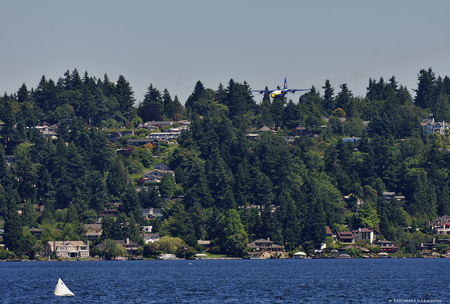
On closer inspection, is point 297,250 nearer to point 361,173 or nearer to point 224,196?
point 224,196

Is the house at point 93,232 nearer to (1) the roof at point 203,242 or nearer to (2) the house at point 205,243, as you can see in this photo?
(1) the roof at point 203,242

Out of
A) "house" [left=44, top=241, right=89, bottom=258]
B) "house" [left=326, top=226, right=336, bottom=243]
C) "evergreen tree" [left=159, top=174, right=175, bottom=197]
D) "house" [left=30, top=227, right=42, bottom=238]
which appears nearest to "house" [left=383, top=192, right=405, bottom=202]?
"house" [left=326, top=226, right=336, bottom=243]

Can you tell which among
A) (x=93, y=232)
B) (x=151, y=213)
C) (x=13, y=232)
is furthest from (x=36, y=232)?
(x=151, y=213)

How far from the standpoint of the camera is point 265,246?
539 ft

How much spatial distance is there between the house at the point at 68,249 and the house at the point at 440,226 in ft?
252

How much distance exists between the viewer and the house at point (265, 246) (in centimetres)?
16412

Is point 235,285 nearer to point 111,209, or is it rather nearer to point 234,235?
point 234,235

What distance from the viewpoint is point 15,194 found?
18938 cm

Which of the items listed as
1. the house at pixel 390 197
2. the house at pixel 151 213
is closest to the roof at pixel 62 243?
the house at pixel 151 213

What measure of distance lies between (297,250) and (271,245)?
561 centimetres

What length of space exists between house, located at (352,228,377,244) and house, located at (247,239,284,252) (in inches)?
756

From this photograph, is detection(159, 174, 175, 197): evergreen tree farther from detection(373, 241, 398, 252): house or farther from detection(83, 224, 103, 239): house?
detection(373, 241, 398, 252): house

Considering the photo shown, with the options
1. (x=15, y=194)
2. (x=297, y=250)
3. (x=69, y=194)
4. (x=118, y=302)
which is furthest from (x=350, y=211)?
(x=118, y=302)

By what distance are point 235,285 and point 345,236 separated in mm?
87744
